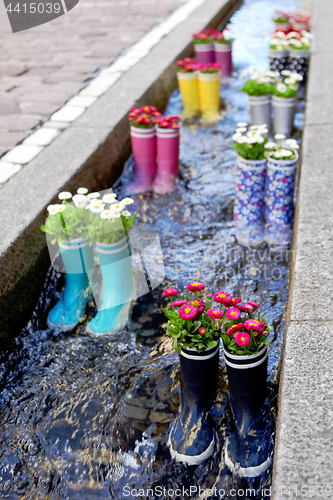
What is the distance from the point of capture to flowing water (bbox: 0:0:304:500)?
173 cm

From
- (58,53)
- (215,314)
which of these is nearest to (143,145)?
(215,314)

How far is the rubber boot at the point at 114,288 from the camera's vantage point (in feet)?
7.63

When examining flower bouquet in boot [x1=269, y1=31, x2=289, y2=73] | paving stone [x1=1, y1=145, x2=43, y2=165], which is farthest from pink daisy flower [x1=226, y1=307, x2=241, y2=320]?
flower bouquet in boot [x1=269, y1=31, x2=289, y2=73]

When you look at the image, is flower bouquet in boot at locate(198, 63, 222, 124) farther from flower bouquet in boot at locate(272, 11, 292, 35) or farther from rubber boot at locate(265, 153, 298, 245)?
flower bouquet in boot at locate(272, 11, 292, 35)

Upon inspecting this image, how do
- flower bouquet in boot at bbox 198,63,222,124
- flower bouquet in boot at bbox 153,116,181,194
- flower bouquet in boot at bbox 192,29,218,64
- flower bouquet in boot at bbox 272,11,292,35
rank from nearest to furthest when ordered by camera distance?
1. flower bouquet in boot at bbox 153,116,181,194
2. flower bouquet in boot at bbox 198,63,222,124
3. flower bouquet in boot at bbox 192,29,218,64
4. flower bouquet in boot at bbox 272,11,292,35

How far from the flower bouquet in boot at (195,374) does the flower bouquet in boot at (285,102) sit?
2573 millimetres

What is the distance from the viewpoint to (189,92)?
14.6 ft

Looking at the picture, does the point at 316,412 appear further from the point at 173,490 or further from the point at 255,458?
the point at 173,490

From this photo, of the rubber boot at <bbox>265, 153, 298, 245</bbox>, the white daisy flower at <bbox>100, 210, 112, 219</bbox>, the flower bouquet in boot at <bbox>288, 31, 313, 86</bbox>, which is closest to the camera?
the white daisy flower at <bbox>100, 210, 112, 219</bbox>

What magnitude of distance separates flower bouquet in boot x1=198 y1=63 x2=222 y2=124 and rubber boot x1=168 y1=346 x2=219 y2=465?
3157mm

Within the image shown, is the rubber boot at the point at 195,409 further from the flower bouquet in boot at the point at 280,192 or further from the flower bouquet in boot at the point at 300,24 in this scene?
the flower bouquet in boot at the point at 300,24

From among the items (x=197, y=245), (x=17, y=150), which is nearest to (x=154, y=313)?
(x=197, y=245)

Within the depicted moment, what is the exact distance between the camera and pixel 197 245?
2.89 metres

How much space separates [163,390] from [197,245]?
110cm
